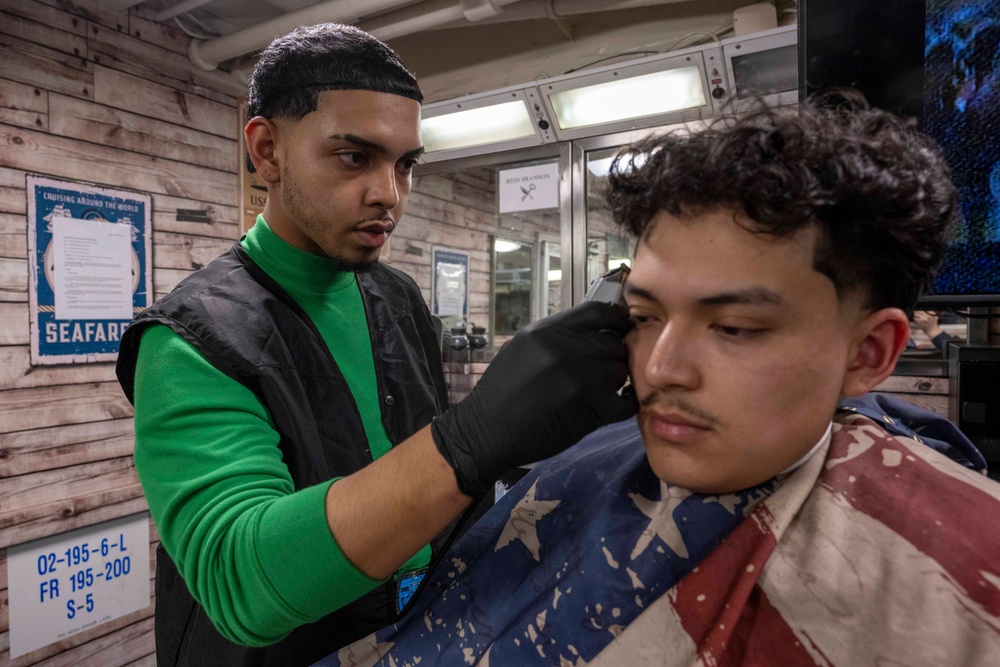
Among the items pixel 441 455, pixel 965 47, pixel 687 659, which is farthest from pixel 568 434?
pixel 965 47

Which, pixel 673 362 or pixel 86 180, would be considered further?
pixel 86 180

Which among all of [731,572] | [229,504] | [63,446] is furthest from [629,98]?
[63,446]

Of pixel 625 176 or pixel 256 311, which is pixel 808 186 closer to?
pixel 625 176

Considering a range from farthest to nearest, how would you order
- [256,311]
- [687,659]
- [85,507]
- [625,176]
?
[85,507]
[256,311]
[625,176]
[687,659]

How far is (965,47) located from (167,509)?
1.55 metres

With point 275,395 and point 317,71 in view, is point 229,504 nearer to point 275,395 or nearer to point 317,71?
point 275,395

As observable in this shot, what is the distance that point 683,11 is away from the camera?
9.93 ft

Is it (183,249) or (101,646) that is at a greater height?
(183,249)

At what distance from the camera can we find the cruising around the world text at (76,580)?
8.93ft

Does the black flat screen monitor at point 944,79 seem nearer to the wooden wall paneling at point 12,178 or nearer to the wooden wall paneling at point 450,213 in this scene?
the wooden wall paneling at point 12,178

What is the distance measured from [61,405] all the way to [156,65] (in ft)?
5.65

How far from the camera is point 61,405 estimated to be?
287cm

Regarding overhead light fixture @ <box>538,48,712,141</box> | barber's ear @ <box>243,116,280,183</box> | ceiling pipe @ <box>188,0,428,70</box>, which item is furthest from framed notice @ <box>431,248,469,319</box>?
barber's ear @ <box>243,116,280,183</box>

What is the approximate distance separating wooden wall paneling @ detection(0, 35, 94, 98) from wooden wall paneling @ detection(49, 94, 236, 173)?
53mm
